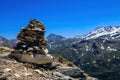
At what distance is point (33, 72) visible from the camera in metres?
23.3

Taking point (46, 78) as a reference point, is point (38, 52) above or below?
above

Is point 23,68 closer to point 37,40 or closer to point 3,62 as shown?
point 3,62

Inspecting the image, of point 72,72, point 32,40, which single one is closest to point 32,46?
point 32,40

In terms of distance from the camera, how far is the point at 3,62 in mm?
24438

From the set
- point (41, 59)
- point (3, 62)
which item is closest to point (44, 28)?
point (41, 59)

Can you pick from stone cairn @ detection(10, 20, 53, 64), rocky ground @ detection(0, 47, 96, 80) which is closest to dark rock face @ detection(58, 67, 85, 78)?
rocky ground @ detection(0, 47, 96, 80)

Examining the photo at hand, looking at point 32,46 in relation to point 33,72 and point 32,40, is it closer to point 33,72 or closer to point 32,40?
point 32,40

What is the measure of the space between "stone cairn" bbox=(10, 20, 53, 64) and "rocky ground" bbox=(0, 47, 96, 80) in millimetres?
609

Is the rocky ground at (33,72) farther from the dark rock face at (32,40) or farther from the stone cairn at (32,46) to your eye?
the dark rock face at (32,40)

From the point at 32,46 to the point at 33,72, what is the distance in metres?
3.52

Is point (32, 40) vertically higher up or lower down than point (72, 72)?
higher up

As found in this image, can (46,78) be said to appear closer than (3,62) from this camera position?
Yes

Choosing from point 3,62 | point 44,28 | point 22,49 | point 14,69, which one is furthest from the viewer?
point 44,28

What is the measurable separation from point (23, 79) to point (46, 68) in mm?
4983
